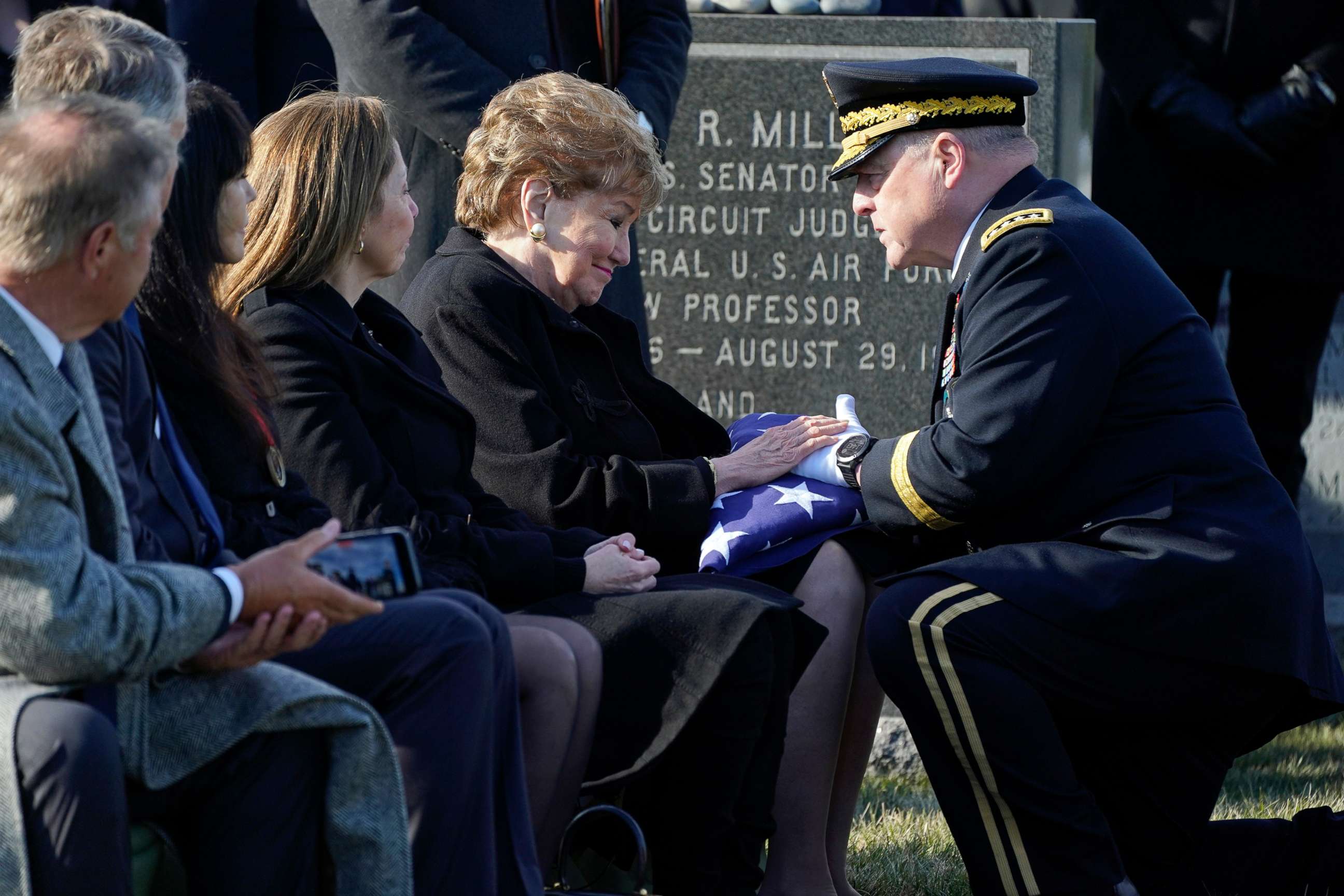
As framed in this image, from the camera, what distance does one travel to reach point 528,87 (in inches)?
139

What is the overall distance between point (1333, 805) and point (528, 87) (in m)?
2.46

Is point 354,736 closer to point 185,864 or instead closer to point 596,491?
point 185,864

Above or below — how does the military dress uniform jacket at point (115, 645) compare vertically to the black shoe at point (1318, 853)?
above

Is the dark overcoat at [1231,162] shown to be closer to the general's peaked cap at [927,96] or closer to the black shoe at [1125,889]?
the general's peaked cap at [927,96]

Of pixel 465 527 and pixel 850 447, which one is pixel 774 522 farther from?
pixel 465 527

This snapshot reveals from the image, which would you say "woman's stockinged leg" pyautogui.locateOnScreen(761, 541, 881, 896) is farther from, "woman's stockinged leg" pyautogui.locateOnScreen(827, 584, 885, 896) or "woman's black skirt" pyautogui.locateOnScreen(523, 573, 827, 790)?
"woman's black skirt" pyautogui.locateOnScreen(523, 573, 827, 790)

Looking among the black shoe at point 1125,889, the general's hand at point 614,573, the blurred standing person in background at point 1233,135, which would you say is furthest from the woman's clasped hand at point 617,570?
the blurred standing person in background at point 1233,135

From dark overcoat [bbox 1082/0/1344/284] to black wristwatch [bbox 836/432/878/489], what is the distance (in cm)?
239

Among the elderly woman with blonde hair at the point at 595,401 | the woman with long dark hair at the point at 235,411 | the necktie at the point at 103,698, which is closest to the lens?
the necktie at the point at 103,698

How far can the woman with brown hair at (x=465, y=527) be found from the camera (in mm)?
2945

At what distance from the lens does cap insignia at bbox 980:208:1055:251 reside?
10.5ft

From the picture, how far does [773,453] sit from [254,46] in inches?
97.8

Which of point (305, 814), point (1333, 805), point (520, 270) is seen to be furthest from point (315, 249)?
point (1333, 805)

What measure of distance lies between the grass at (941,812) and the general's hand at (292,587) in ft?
5.63
